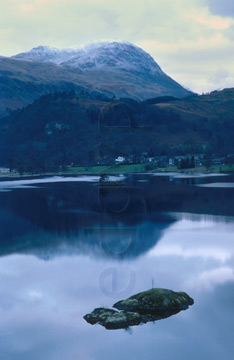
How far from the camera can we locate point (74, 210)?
77.8 metres

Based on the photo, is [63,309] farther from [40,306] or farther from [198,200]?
[198,200]

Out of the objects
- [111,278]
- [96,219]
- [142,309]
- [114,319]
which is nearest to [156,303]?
[142,309]

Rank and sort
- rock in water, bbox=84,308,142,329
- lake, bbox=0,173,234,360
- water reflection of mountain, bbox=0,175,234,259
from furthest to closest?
water reflection of mountain, bbox=0,175,234,259
rock in water, bbox=84,308,142,329
lake, bbox=0,173,234,360

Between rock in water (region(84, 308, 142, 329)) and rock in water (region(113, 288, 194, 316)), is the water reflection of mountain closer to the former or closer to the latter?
rock in water (region(113, 288, 194, 316))

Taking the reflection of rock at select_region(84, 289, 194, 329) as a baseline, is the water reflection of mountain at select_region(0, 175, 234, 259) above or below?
above

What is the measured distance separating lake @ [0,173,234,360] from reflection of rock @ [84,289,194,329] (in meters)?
0.63

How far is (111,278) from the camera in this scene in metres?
35.5

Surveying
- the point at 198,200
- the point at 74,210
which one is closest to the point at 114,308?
the point at 74,210

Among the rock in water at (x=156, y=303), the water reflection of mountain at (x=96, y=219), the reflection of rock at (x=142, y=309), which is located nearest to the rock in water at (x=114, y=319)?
the reflection of rock at (x=142, y=309)

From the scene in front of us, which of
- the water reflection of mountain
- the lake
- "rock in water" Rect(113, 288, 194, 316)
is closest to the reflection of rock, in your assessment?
"rock in water" Rect(113, 288, 194, 316)

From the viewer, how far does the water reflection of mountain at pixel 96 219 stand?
1857 inches

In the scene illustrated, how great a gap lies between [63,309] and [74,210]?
49298 millimetres

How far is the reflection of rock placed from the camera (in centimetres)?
2562

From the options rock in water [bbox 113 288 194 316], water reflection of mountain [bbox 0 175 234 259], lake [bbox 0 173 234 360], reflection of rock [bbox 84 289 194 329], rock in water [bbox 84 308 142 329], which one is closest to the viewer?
lake [bbox 0 173 234 360]
